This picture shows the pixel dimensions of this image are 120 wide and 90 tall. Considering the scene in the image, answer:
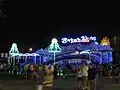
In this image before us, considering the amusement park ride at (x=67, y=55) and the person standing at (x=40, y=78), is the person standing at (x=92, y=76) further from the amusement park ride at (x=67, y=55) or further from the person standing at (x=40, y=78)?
the amusement park ride at (x=67, y=55)

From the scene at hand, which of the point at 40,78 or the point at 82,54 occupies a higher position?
the point at 82,54

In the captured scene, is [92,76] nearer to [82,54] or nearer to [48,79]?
[48,79]

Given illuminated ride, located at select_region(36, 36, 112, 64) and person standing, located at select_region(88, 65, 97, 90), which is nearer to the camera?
person standing, located at select_region(88, 65, 97, 90)

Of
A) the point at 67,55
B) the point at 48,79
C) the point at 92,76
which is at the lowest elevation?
the point at 48,79

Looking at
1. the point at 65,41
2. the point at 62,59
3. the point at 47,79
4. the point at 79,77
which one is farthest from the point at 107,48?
the point at 47,79

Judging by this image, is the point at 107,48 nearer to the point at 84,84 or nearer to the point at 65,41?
the point at 65,41

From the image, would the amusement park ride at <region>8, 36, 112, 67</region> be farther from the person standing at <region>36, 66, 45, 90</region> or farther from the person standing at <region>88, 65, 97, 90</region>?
the person standing at <region>36, 66, 45, 90</region>

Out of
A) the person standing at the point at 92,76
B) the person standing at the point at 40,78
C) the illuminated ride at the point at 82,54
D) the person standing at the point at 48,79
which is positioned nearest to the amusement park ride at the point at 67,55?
the illuminated ride at the point at 82,54

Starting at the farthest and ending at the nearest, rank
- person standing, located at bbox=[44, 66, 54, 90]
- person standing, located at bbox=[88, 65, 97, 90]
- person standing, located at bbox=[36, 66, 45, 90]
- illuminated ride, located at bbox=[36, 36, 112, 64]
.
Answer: illuminated ride, located at bbox=[36, 36, 112, 64], person standing, located at bbox=[88, 65, 97, 90], person standing, located at bbox=[36, 66, 45, 90], person standing, located at bbox=[44, 66, 54, 90]

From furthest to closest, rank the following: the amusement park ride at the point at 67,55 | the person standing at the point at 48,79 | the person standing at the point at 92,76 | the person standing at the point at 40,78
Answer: the amusement park ride at the point at 67,55 < the person standing at the point at 92,76 < the person standing at the point at 40,78 < the person standing at the point at 48,79

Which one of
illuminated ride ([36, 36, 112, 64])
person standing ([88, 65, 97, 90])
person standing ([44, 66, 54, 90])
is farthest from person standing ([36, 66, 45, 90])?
illuminated ride ([36, 36, 112, 64])

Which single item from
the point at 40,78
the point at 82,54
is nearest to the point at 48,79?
the point at 40,78

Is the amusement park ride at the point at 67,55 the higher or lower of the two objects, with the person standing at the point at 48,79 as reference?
higher

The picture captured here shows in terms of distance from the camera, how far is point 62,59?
214 ft
